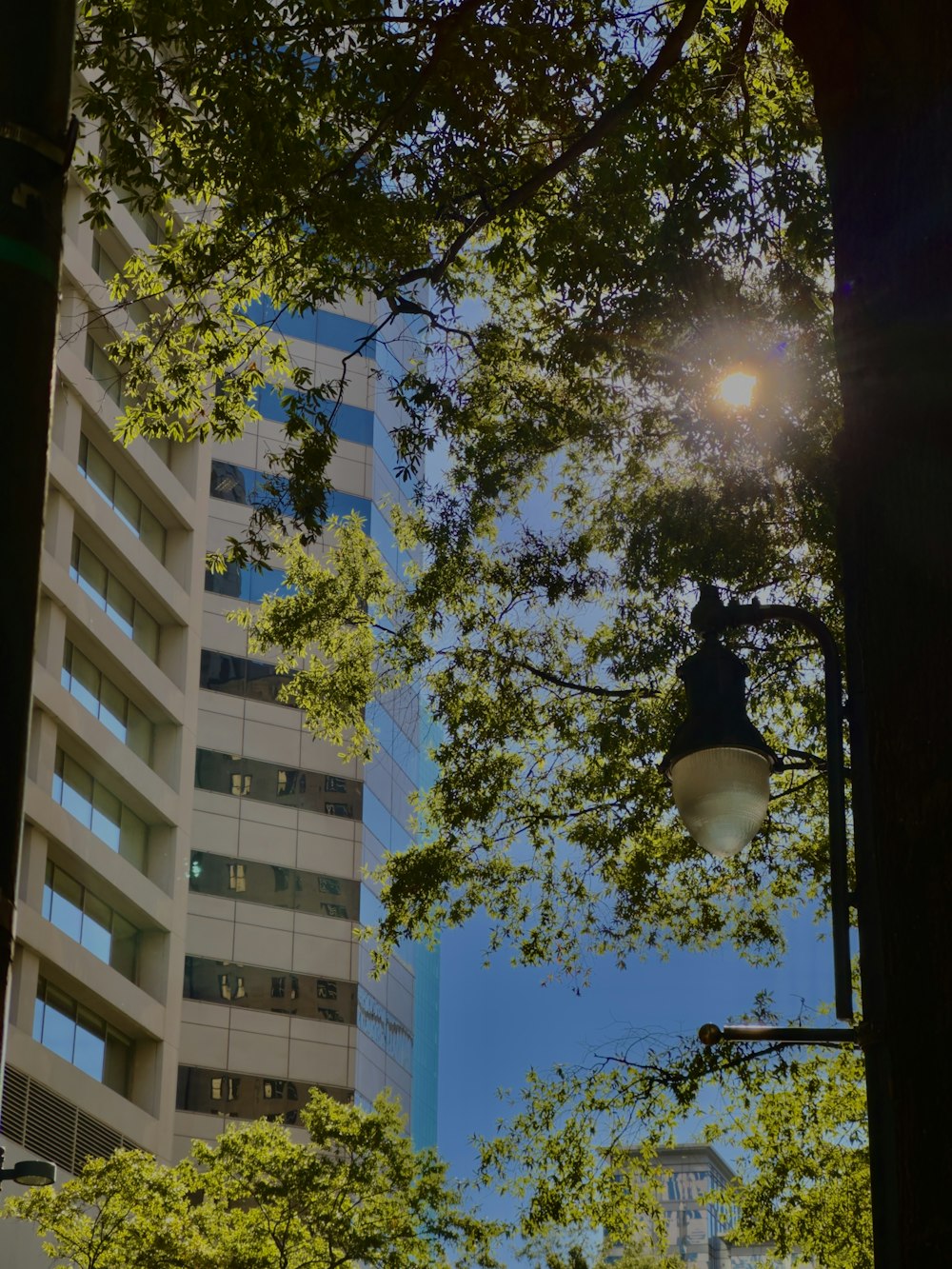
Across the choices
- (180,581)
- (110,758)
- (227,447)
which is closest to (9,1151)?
(110,758)

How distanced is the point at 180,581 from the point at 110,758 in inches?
270

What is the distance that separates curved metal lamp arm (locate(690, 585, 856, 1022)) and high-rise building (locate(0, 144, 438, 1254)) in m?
20.3

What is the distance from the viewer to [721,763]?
527cm

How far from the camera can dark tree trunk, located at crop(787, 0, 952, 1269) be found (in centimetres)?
371

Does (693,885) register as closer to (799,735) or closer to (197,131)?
(799,735)

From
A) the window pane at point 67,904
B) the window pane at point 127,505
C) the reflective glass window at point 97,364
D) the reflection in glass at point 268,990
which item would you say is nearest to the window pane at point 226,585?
the window pane at point 127,505

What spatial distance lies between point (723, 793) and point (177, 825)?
3510cm

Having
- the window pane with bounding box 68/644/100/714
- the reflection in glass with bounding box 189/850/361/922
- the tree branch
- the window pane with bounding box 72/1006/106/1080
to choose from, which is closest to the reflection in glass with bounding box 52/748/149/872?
the window pane with bounding box 68/644/100/714

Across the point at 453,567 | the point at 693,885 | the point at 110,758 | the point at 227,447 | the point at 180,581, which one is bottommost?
the point at 693,885

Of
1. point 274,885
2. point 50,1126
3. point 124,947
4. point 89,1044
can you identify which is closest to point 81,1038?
point 89,1044

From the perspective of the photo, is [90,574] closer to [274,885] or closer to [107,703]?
[107,703]

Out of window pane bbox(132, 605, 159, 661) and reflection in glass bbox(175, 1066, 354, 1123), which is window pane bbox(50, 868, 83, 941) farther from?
reflection in glass bbox(175, 1066, 354, 1123)

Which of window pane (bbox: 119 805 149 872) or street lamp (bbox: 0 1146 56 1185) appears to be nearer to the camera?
street lamp (bbox: 0 1146 56 1185)

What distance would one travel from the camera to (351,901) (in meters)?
47.6
